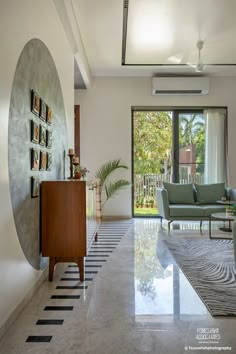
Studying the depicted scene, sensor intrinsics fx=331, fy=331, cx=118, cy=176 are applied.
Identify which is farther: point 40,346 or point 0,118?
point 0,118

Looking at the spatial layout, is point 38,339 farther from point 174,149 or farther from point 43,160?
point 174,149

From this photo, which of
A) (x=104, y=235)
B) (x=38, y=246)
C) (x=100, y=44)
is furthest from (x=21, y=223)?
(x=100, y=44)

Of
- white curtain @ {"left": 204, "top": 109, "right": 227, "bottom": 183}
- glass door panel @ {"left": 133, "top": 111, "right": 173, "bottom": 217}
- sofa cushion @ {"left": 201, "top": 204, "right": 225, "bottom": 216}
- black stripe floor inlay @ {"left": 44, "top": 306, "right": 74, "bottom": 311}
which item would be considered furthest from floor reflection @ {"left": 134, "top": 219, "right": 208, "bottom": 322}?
white curtain @ {"left": 204, "top": 109, "right": 227, "bottom": 183}

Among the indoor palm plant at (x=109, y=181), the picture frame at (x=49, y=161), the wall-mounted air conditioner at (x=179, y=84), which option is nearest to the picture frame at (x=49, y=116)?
the picture frame at (x=49, y=161)

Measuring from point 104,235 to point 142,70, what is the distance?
3681 millimetres

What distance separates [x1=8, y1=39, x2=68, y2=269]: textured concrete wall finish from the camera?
241 centimetres

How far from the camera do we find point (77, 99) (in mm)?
7391

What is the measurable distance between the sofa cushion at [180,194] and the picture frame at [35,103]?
12.4 ft

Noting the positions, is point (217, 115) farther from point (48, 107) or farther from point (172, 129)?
point (48, 107)

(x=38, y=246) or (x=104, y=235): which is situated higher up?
(x=38, y=246)

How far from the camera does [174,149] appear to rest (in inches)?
294

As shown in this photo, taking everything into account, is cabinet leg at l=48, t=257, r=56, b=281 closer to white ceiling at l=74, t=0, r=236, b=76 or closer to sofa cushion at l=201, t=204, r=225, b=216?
white ceiling at l=74, t=0, r=236, b=76

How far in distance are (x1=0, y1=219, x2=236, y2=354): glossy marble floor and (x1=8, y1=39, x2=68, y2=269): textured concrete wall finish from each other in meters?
0.51

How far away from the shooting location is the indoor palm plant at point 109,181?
7.19m
